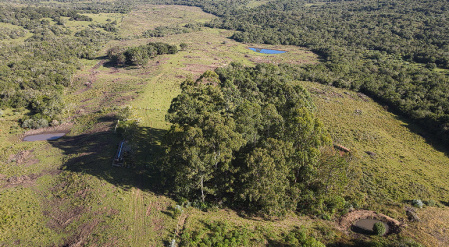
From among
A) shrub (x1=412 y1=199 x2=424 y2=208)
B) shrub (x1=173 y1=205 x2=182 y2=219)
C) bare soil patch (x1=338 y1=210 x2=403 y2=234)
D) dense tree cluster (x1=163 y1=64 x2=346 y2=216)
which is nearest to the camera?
dense tree cluster (x1=163 y1=64 x2=346 y2=216)

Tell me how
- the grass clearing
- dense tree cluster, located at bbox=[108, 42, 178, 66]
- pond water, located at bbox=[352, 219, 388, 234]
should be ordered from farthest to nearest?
dense tree cluster, located at bbox=[108, 42, 178, 66]
the grass clearing
pond water, located at bbox=[352, 219, 388, 234]

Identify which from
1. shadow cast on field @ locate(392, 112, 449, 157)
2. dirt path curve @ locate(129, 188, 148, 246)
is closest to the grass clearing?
shadow cast on field @ locate(392, 112, 449, 157)

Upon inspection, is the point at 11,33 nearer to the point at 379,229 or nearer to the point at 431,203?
the point at 379,229

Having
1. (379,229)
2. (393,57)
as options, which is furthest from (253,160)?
(393,57)

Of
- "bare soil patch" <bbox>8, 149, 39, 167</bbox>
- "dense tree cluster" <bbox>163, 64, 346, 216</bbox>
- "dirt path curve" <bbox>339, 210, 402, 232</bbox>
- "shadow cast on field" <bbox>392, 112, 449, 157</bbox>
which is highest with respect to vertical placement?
"dense tree cluster" <bbox>163, 64, 346, 216</bbox>

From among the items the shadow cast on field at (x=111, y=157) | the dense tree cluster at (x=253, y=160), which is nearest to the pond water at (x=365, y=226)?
the dense tree cluster at (x=253, y=160)

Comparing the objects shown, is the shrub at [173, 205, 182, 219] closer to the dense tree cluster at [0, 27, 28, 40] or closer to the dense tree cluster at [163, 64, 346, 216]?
the dense tree cluster at [163, 64, 346, 216]

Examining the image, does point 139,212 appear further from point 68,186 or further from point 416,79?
point 416,79
